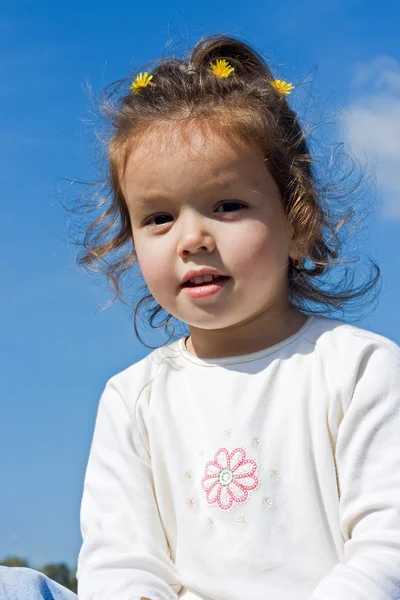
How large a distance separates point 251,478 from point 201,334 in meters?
0.50

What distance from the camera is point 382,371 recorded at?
8.99 feet

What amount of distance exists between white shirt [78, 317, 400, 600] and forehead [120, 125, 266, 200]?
0.51 metres

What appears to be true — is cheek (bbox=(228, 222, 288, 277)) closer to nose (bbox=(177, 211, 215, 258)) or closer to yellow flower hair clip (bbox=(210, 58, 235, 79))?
nose (bbox=(177, 211, 215, 258))

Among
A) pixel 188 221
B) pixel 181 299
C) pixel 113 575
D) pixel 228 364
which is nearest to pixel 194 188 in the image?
pixel 188 221

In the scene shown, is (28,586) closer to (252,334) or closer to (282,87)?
(252,334)

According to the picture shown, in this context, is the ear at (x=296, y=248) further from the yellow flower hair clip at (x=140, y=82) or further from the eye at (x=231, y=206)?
the yellow flower hair clip at (x=140, y=82)

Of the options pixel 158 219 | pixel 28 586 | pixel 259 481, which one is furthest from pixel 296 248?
pixel 28 586

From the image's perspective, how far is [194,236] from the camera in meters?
2.81

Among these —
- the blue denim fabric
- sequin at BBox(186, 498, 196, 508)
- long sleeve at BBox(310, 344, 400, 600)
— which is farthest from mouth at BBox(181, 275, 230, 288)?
the blue denim fabric

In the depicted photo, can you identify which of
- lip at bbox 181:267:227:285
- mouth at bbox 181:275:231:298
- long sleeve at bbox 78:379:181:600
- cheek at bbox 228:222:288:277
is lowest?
long sleeve at bbox 78:379:181:600

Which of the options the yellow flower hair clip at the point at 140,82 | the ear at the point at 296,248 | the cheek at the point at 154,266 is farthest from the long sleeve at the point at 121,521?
the yellow flower hair clip at the point at 140,82

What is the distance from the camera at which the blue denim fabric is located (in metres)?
3.00

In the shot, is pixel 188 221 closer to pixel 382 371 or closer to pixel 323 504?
pixel 382 371

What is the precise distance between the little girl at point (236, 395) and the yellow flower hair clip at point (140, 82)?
0.02 m
